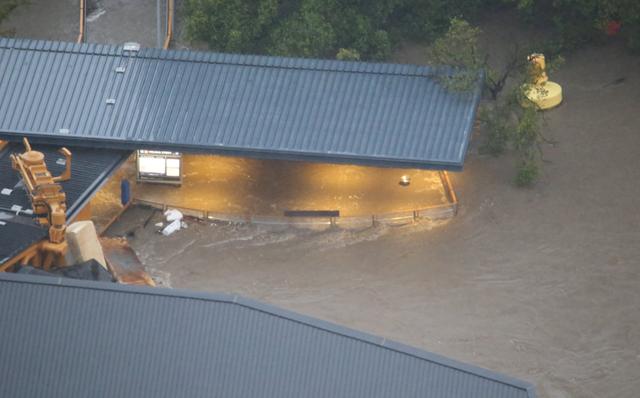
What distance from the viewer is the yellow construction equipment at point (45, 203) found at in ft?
157

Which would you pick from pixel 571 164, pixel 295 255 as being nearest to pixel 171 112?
pixel 295 255

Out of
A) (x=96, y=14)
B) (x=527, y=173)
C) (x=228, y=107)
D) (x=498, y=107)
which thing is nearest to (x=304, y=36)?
(x=228, y=107)

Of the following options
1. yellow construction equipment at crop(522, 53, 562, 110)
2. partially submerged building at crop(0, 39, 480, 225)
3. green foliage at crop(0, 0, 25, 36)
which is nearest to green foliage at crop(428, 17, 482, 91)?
partially submerged building at crop(0, 39, 480, 225)

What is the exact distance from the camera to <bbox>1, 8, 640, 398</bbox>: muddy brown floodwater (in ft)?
154

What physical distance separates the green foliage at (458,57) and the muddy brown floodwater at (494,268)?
4468 millimetres

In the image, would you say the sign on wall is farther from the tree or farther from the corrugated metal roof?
the tree

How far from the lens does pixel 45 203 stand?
48562 millimetres

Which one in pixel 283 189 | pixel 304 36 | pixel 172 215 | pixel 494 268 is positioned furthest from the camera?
pixel 304 36

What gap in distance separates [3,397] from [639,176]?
27.8 meters

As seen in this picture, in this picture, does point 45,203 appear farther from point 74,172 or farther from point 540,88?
point 540,88

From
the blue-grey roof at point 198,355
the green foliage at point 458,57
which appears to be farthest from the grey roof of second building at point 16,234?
the green foliage at point 458,57

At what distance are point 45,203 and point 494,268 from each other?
51.0ft

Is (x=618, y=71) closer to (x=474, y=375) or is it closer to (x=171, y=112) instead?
(x=171, y=112)

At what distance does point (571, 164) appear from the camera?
5741 cm
